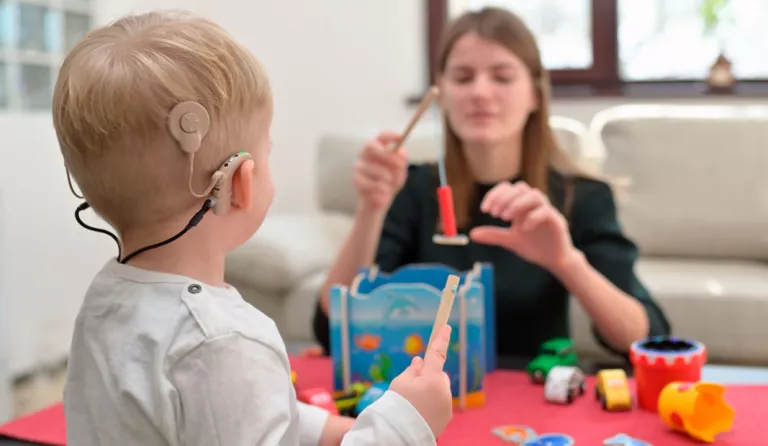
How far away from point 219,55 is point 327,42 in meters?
3.20

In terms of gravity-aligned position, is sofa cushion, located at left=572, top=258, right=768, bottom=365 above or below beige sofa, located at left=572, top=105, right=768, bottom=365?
below

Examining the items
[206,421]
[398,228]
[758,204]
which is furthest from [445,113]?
[758,204]

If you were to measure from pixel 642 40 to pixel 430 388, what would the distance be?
3.15 meters

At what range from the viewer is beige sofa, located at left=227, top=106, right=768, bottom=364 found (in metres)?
2.16

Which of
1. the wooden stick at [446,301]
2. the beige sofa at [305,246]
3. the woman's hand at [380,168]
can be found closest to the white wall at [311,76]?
the beige sofa at [305,246]

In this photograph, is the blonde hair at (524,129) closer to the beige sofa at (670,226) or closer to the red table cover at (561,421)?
the red table cover at (561,421)

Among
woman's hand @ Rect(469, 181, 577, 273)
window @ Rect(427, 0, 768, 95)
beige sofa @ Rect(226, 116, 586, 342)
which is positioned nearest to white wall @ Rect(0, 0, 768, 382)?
window @ Rect(427, 0, 768, 95)

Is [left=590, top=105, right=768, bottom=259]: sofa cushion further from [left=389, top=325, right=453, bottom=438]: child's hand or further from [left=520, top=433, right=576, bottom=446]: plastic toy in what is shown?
[left=389, top=325, right=453, bottom=438]: child's hand

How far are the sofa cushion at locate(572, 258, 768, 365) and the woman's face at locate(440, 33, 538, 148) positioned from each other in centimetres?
92

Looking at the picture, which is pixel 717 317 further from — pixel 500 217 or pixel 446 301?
pixel 446 301

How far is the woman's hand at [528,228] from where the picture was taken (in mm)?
1062

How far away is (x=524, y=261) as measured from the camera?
4.67 feet

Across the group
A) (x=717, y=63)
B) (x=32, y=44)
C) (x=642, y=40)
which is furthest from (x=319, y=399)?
(x=642, y=40)

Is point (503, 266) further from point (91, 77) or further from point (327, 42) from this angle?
point (327, 42)
